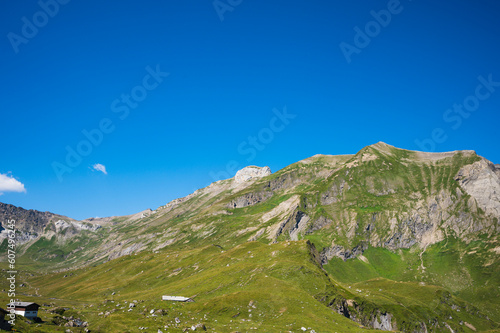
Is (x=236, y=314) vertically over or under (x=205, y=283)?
under

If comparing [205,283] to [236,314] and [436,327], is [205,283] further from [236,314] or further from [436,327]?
[436,327]

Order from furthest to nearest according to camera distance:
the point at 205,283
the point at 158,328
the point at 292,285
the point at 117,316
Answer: the point at 205,283 → the point at 292,285 → the point at 117,316 → the point at 158,328

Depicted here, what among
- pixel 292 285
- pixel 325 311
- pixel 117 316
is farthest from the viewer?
pixel 292 285

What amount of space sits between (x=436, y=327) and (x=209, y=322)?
533ft

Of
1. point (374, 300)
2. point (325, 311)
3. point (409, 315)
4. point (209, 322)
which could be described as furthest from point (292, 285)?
point (409, 315)

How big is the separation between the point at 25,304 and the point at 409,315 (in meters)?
190

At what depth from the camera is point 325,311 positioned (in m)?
123

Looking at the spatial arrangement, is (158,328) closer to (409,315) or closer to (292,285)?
(292,285)

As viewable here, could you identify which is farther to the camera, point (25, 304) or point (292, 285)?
point (292, 285)

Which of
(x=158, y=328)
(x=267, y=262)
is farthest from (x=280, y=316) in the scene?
(x=267, y=262)

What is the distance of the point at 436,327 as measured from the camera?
645 feet

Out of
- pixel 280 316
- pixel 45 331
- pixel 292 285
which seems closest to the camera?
pixel 45 331

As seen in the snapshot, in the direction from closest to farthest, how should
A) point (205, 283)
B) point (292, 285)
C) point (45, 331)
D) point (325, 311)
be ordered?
point (45, 331), point (325, 311), point (292, 285), point (205, 283)

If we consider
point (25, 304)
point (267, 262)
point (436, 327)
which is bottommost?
point (436, 327)
